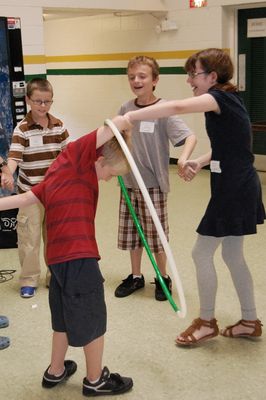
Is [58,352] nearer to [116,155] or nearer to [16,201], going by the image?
[16,201]

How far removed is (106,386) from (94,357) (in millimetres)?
178

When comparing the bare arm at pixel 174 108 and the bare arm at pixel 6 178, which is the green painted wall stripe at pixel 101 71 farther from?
the bare arm at pixel 174 108

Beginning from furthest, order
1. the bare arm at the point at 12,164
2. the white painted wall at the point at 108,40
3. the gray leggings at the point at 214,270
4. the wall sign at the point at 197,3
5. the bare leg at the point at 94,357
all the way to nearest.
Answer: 1. the wall sign at the point at 197,3
2. the white painted wall at the point at 108,40
3. the bare arm at the point at 12,164
4. the gray leggings at the point at 214,270
5. the bare leg at the point at 94,357

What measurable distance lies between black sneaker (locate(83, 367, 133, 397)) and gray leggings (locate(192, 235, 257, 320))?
1.94 ft

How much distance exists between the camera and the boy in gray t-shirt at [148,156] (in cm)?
309

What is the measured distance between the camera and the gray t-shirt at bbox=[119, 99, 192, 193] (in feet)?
10.3

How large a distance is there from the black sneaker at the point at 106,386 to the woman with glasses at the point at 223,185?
1.55 feet

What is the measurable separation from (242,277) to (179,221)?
7.58 feet

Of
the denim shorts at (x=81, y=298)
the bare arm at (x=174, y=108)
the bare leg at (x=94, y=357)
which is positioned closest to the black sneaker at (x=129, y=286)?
the bare leg at (x=94, y=357)

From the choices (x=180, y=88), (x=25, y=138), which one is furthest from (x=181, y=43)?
(x=25, y=138)

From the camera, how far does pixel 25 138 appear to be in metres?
3.34

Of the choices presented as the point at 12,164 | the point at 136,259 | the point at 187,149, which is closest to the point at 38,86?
the point at 12,164

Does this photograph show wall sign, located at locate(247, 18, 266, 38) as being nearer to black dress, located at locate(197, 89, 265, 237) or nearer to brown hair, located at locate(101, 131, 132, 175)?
black dress, located at locate(197, 89, 265, 237)

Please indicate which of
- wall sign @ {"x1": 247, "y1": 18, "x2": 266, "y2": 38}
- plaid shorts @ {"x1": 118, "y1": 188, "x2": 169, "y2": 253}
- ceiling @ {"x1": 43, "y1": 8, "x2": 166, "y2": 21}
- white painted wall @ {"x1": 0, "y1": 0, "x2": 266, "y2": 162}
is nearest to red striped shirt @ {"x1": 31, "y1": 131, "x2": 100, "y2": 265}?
plaid shorts @ {"x1": 118, "y1": 188, "x2": 169, "y2": 253}
